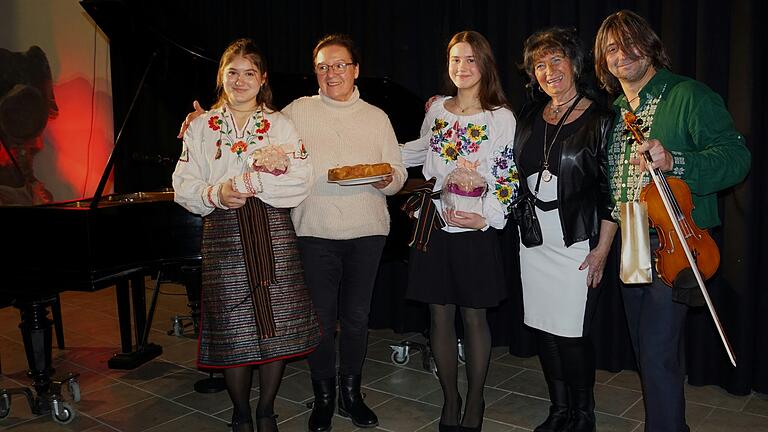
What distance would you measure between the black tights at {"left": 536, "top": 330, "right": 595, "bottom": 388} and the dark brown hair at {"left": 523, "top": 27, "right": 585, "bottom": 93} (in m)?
1.01

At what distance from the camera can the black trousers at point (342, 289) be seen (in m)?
2.90

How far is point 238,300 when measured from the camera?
2574mm

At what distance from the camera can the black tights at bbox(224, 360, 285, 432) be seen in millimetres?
2656

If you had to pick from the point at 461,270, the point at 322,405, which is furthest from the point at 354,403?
the point at 461,270

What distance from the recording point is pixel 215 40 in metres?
6.13

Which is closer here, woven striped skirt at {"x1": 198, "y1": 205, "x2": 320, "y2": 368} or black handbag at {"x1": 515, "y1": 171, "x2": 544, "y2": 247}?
woven striped skirt at {"x1": 198, "y1": 205, "x2": 320, "y2": 368}

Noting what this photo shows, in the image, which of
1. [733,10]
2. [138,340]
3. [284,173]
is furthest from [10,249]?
[733,10]

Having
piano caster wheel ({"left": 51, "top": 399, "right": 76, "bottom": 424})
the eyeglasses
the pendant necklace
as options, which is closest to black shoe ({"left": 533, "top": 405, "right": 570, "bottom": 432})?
the pendant necklace

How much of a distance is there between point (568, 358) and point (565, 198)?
26.4 inches

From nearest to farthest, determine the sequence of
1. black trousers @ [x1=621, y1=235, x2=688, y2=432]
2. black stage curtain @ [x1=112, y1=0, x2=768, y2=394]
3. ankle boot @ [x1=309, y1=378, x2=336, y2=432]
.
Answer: black trousers @ [x1=621, y1=235, x2=688, y2=432] < ankle boot @ [x1=309, y1=378, x2=336, y2=432] < black stage curtain @ [x1=112, y1=0, x2=768, y2=394]

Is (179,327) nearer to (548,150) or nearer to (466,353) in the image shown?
(466,353)

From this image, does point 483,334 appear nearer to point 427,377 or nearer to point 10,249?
point 427,377

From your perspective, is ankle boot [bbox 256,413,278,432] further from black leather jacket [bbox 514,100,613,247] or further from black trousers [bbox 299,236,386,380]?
→ black leather jacket [bbox 514,100,613,247]

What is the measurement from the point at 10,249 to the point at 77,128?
13.6 ft
